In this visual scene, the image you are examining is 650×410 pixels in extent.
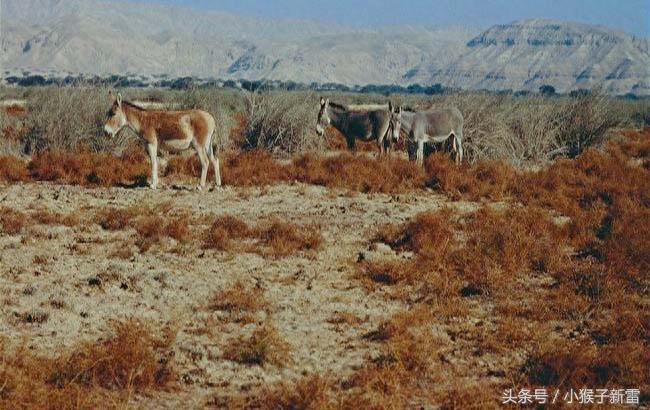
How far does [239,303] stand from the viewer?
7863 millimetres

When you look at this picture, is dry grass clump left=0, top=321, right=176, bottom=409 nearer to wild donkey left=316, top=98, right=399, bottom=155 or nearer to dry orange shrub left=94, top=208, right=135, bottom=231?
dry orange shrub left=94, top=208, right=135, bottom=231

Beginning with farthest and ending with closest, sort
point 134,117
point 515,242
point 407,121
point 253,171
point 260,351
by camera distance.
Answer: point 407,121, point 253,171, point 134,117, point 515,242, point 260,351

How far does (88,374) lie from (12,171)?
1100 centimetres

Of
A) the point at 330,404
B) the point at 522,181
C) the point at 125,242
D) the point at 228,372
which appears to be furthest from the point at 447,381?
the point at 522,181

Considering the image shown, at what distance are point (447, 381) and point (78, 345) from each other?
3.43 metres

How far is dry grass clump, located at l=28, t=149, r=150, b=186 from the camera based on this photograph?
15.2 meters

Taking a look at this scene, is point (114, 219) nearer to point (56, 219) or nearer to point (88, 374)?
point (56, 219)

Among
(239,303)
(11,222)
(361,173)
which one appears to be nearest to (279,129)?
(361,173)

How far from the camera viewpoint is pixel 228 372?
20.8 ft

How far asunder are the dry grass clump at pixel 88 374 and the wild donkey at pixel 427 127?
1166 centimetres

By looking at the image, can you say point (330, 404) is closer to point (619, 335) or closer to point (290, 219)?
point (619, 335)

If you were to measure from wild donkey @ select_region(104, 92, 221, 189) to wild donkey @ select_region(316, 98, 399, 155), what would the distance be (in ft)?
15.6

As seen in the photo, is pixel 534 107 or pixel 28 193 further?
pixel 534 107

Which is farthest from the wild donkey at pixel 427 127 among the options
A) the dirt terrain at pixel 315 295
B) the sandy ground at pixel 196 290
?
the sandy ground at pixel 196 290
